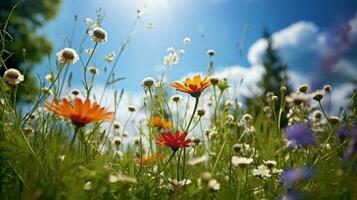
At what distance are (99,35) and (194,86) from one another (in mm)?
408

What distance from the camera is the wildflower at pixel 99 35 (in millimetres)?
1464

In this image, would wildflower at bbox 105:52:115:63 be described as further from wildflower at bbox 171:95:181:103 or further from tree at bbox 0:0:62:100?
tree at bbox 0:0:62:100

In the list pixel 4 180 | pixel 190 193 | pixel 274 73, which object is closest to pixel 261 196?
pixel 190 193

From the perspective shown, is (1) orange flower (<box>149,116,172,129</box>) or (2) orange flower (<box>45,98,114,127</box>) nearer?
(2) orange flower (<box>45,98,114,127</box>)

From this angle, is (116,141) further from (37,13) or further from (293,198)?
(37,13)

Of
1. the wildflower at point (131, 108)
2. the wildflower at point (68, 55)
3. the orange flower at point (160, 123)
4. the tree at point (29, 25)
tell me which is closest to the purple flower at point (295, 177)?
the orange flower at point (160, 123)

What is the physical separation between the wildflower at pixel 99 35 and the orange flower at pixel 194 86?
34 cm

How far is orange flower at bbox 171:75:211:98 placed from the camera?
1.31m

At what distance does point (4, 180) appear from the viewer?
3.82 feet

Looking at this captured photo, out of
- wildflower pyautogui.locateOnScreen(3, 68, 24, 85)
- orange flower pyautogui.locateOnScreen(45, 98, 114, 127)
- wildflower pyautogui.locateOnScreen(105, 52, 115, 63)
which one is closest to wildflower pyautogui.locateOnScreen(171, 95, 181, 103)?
wildflower pyautogui.locateOnScreen(105, 52, 115, 63)

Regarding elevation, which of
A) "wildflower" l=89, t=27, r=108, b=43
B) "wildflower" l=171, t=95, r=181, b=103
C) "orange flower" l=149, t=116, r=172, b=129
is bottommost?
"orange flower" l=149, t=116, r=172, b=129

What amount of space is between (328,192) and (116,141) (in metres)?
1.62

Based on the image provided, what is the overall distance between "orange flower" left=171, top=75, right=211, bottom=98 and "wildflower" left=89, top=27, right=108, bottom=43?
0.34m

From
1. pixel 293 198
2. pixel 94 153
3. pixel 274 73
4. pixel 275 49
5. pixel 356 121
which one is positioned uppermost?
pixel 275 49
